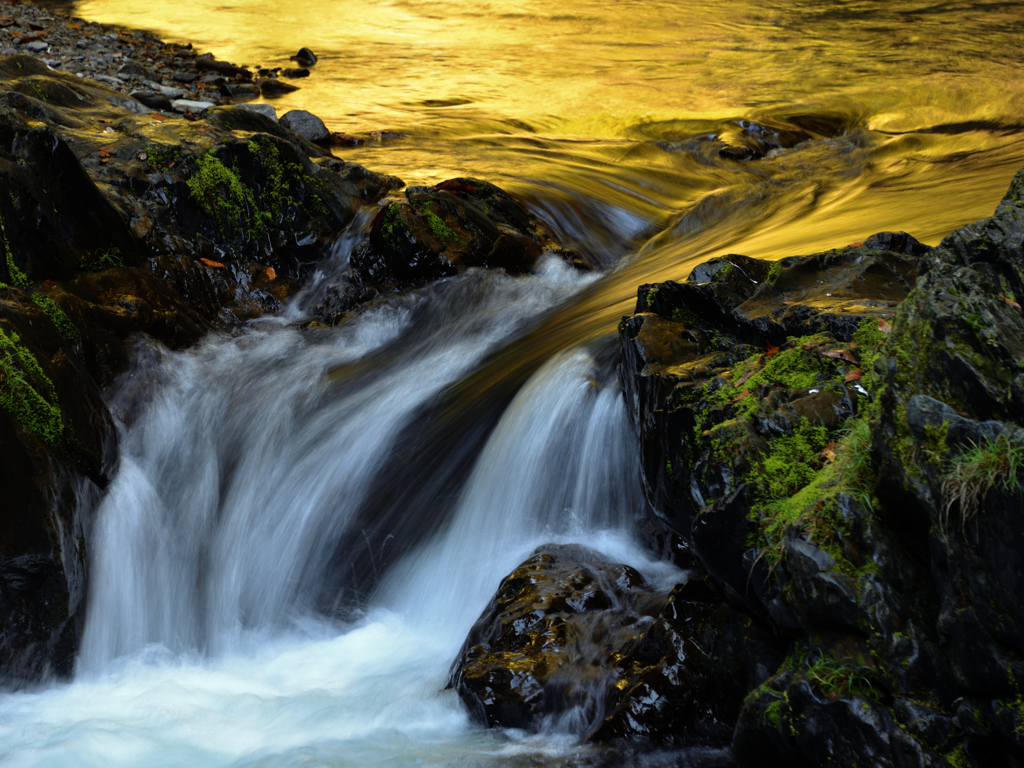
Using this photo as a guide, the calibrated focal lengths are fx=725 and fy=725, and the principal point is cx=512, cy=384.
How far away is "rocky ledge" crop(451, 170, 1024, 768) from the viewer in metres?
2.20

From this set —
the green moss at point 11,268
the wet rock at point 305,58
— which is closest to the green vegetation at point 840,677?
the green moss at point 11,268

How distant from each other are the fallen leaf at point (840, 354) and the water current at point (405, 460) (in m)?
1.56

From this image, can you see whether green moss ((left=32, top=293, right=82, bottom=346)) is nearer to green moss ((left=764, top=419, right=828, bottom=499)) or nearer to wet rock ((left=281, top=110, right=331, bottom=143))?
green moss ((left=764, top=419, right=828, bottom=499))

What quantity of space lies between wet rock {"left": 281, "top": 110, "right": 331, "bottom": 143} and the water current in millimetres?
860

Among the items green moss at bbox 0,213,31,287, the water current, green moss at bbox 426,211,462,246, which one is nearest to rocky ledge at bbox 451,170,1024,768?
the water current

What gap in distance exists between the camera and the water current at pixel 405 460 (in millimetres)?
3951

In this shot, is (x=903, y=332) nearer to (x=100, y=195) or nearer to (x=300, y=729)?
(x=300, y=729)

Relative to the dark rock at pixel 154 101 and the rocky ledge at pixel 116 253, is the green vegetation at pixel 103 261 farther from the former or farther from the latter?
the dark rock at pixel 154 101

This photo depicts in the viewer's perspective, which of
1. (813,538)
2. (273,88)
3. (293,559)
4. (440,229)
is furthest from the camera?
(273,88)

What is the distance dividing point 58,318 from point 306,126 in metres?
7.42

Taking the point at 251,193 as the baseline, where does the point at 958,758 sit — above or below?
below

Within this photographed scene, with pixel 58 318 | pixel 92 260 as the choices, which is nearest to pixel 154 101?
pixel 92 260

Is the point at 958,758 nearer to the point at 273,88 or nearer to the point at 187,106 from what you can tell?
the point at 187,106

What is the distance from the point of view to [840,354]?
339 cm
